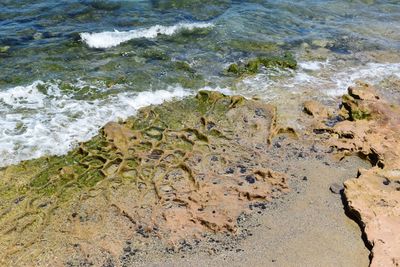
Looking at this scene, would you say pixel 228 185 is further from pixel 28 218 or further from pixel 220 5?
pixel 220 5

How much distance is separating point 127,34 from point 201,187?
8541mm

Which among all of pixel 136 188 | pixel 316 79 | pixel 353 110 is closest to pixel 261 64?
pixel 316 79

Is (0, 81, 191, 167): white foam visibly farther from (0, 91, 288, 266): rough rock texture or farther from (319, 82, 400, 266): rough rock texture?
(319, 82, 400, 266): rough rock texture

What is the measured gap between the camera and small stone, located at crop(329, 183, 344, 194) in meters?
8.12

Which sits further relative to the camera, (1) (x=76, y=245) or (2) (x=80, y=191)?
(2) (x=80, y=191)

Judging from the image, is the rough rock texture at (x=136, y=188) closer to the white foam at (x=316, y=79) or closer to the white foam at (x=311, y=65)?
the white foam at (x=316, y=79)

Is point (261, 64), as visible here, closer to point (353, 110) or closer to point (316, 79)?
point (316, 79)

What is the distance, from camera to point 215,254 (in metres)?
6.82

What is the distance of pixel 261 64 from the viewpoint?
44.2ft

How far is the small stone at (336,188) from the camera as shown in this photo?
8.12 meters

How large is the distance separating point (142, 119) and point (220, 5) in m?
9.06

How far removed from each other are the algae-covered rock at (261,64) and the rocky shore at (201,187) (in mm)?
2533

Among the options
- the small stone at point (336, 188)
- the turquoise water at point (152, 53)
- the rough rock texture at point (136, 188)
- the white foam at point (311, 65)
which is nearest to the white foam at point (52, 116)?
the turquoise water at point (152, 53)

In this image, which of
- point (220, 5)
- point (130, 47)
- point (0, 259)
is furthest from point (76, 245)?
point (220, 5)
